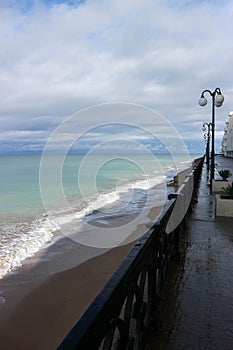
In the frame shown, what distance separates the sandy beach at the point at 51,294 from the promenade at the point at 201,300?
1.80 m

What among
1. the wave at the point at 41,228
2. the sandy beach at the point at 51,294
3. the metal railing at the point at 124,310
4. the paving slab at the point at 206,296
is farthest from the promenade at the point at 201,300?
the wave at the point at 41,228

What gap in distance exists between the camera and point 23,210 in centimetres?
1641

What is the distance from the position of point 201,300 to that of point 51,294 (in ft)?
10.3

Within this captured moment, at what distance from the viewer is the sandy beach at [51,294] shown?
4.22 metres

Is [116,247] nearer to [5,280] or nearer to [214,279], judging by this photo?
[5,280]

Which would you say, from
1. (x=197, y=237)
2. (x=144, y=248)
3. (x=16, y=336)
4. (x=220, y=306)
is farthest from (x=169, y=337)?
(x=197, y=237)

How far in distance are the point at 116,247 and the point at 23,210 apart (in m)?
10.0

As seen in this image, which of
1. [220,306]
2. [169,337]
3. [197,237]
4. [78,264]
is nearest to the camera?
[169,337]

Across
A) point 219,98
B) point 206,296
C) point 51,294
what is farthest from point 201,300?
point 219,98

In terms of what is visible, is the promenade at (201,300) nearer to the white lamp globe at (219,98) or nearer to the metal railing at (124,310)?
the metal railing at (124,310)

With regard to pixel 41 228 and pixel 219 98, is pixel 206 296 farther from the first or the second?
pixel 219 98

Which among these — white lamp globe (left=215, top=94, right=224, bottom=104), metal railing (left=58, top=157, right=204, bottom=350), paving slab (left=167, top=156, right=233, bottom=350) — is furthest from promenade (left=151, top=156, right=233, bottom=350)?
white lamp globe (left=215, top=94, right=224, bottom=104)

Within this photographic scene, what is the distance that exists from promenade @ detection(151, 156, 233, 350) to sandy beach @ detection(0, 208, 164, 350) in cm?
180

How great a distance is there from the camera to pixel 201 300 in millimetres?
3246
